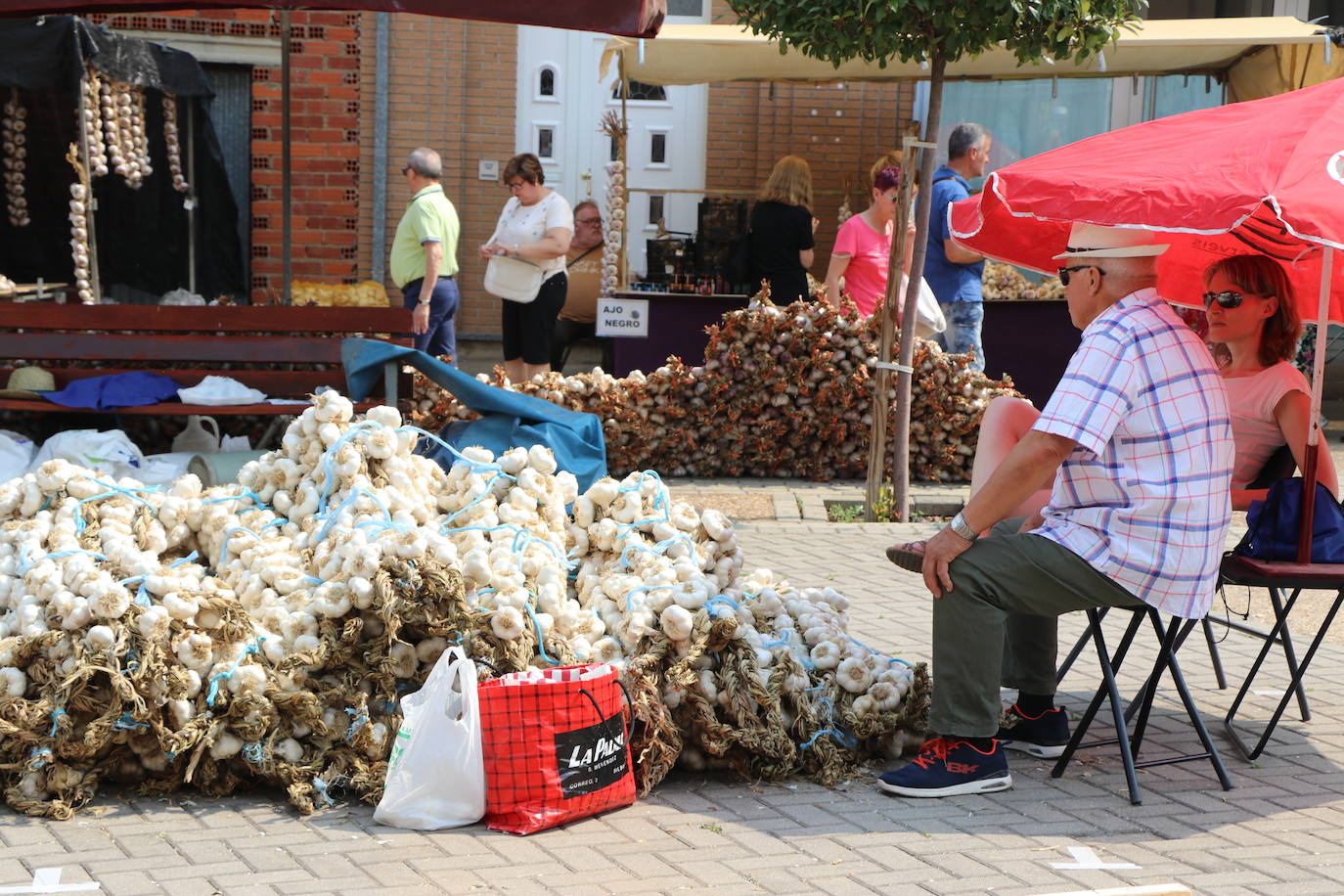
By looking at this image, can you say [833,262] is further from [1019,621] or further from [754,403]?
[1019,621]

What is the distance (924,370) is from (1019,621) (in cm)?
435

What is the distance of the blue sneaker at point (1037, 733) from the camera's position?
4484mm

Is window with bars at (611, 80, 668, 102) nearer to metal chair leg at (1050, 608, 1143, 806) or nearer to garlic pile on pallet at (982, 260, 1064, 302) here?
garlic pile on pallet at (982, 260, 1064, 302)

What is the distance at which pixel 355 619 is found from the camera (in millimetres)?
3881

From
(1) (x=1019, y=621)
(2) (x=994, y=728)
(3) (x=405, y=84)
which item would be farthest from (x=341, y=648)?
(3) (x=405, y=84)

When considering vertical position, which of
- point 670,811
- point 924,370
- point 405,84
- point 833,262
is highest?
point 405,84

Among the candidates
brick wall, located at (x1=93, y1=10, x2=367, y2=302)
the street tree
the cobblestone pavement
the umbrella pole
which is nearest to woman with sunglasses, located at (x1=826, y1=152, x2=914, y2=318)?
the street tree

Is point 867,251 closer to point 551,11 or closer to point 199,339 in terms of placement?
point 551,11

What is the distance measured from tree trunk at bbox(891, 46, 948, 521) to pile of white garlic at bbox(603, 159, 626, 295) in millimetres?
3568

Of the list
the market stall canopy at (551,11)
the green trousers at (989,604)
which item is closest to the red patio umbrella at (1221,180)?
the green trousers at (989,604)

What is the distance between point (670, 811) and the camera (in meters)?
3.88

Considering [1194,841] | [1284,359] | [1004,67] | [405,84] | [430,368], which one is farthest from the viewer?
[405,84]

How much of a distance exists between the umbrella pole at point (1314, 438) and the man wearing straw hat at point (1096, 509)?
1.49ft

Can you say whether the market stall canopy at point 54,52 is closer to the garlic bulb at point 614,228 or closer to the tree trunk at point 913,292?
the garlic bulb at point 614,228
